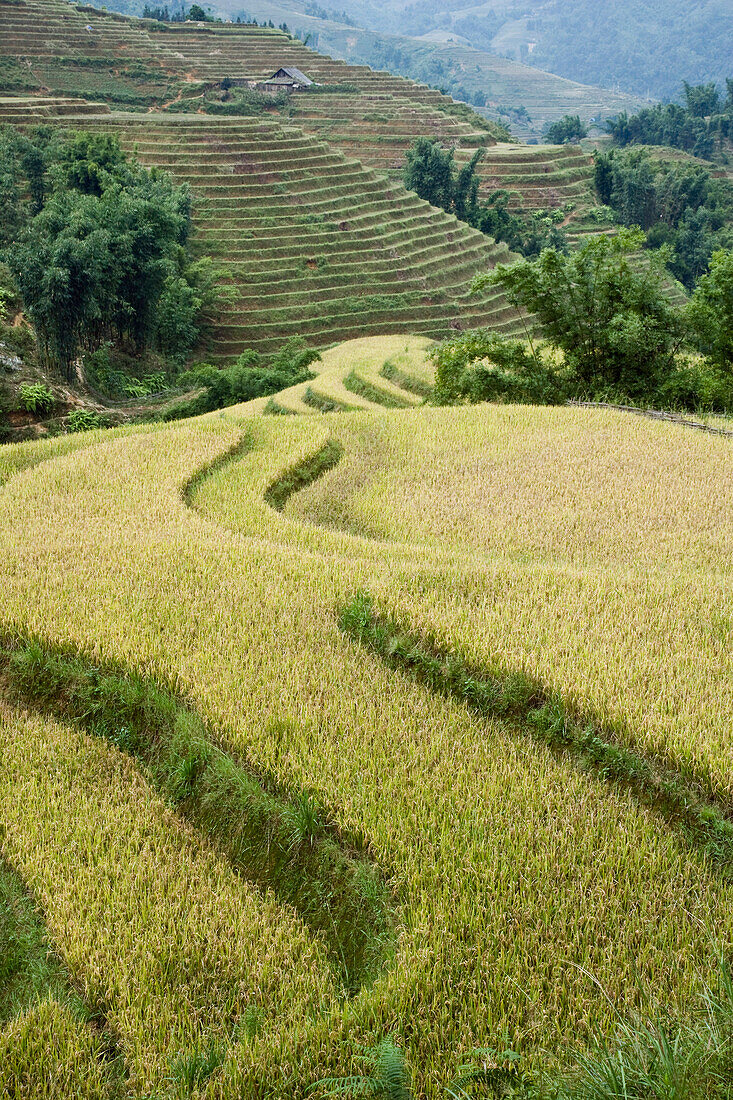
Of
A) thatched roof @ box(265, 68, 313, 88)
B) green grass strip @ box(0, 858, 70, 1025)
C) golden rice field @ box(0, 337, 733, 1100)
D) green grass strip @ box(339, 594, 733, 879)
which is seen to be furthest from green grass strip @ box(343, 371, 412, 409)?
thatched roof @ box(265, 68, 313, 88)

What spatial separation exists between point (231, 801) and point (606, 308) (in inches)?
457

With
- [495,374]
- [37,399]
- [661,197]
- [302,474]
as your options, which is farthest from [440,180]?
[302,474]

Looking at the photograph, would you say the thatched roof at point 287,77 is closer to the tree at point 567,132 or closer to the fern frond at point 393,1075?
the tree at point 567,132

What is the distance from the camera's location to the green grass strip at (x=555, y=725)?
3.50m

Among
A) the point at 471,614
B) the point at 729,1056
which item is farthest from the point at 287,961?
the point at 471,614

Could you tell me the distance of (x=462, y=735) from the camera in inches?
159

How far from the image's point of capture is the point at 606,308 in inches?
510

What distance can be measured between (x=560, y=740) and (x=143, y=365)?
28.7 m

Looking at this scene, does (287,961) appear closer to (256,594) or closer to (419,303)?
(256,594)

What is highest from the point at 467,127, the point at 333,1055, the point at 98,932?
the point at 467,127

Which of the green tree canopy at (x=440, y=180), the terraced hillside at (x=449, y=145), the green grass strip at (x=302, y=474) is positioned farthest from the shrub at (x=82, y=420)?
the terraced hillside at (x=449, y=145)

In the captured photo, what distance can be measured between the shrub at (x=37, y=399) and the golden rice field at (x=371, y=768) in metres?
16.5

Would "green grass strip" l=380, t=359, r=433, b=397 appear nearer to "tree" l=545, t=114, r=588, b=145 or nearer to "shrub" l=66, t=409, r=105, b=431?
"shrub" l=66, t=409, r=105, b=431

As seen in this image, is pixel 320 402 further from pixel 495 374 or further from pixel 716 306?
pixel 716 306
